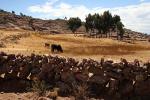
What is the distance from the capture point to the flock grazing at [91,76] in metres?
15.6

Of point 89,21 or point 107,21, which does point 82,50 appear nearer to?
point 107,21

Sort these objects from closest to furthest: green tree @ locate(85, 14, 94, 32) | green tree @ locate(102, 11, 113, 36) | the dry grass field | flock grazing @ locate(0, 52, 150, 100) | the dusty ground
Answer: flock grazing @ locate(0, 52, 150, 100) → the dusty ground → the dry grass field → green tree @ locate(102, 11, 113, 36) → green tree @ locate(85, 14, 94, 32)

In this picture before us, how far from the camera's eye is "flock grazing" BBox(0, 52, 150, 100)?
613 inches

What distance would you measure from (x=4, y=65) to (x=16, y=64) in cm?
58

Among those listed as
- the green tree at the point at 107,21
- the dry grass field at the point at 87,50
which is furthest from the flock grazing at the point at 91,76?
the green tree at the point at 107,21

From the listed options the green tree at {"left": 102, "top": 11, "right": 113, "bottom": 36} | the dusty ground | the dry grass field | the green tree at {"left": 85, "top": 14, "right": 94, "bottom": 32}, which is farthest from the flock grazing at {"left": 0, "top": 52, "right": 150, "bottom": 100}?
the green tree at {"left": 85, "top": 14, "right": 94, "bottom": 32}

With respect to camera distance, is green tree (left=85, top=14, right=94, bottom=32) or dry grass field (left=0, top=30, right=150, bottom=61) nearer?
dry grass field (left=0, top=30, right=150, bottom=61)

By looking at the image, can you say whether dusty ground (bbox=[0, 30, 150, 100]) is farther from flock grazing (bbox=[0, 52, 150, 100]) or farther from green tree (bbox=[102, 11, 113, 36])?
green tree (bbox=[102, 11, 113, 36])

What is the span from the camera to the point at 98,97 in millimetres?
15930

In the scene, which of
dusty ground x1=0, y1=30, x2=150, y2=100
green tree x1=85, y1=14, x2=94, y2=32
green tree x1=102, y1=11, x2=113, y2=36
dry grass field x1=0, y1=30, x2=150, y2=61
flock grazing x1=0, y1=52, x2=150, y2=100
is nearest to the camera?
flock grazing x1=0, y1=52, x2=150, y2=100

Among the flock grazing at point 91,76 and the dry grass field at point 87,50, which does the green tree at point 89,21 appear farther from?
the flock grazing at point 91,76

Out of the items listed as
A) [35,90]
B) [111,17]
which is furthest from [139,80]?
[111,17]

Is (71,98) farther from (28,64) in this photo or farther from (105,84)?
(28,64)

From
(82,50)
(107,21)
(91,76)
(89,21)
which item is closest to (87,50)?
(82,50)
